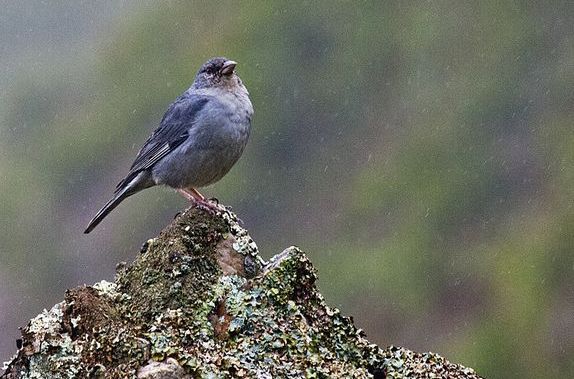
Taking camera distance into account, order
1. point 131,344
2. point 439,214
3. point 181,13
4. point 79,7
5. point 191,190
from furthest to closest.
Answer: point 79,7, point 181,13, point 439,214, point 191,190, point 131,344

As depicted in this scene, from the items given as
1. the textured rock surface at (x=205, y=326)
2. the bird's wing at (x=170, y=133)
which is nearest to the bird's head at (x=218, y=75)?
the bird's wing at (x=170, y=133)

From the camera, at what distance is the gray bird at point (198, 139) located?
23.5 ft

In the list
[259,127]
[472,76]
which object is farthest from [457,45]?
[259,127]

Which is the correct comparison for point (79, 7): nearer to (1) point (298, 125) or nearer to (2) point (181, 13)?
(2) point (181, 13)

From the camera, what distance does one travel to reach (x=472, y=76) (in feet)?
58.5

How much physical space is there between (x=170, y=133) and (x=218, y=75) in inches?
24.1

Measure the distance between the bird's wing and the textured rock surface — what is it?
2578 millimetres

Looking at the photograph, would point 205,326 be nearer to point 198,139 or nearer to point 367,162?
point 198,139

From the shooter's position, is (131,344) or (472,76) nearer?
(131,344)

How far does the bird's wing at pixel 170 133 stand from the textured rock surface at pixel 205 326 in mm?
2578

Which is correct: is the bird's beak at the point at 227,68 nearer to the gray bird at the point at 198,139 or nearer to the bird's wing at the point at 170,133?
the gray bird at the point at 198,139

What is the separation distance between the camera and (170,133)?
298 inches

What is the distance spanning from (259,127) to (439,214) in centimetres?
407

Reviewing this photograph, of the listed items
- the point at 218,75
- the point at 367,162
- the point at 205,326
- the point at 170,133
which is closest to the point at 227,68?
the point at 218,75
